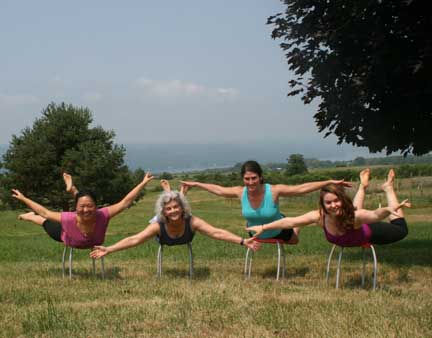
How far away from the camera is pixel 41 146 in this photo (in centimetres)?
3841

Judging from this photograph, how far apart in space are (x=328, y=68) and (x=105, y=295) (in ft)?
20.8

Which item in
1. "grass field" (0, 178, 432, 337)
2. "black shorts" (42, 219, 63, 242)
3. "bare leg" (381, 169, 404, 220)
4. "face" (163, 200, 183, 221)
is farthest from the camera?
"black shorts" (42, 219, 63, 242)

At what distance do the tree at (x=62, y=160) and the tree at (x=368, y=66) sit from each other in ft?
89.2

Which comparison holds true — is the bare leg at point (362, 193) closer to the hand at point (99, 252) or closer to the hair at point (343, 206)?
the hair at point (343, 206)

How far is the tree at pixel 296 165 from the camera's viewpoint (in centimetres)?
6562

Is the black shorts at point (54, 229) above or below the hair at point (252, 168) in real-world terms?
A: below

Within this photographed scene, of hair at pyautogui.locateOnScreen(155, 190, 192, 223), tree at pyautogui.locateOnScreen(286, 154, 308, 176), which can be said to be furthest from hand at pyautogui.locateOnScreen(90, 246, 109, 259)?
tree at pyautogui.locateOnScreen(286, 154, 308, 176)

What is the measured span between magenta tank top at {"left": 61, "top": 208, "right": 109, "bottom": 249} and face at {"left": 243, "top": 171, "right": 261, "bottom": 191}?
249 cm

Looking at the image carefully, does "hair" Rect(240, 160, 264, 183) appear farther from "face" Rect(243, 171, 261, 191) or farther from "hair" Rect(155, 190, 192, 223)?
"hair" Rect(155, 190, 192, 223)

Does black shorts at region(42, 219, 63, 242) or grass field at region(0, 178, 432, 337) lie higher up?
black shorts at region(42, 219, 63, 242)

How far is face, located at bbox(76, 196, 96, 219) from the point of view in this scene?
923cm

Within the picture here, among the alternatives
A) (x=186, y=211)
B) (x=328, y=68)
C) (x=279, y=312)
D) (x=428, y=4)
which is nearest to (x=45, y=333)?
(x=279, y=312)

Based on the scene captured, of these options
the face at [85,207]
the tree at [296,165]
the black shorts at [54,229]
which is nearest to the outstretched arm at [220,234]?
the face at [85,207]

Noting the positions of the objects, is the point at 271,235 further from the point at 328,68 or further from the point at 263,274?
the point at 328,68
